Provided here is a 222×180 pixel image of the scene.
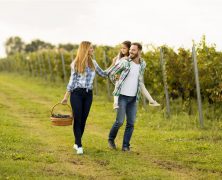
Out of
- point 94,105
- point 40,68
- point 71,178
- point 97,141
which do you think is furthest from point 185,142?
point 40,68

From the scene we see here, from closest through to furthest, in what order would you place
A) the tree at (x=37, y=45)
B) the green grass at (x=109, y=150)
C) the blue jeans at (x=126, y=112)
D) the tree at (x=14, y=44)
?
1. the green grass at (x=109, y=150)
2. the blue jeans at (x=126, y=112)
3. the tree at (x=37, y=45)
4. the tree at (x=14, y=44)

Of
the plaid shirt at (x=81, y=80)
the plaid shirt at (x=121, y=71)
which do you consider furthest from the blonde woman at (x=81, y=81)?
the plaid shirt at (x=121, y=71)

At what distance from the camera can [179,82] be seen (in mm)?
15703

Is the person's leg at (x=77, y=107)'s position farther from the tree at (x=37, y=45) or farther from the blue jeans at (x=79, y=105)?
the tree at (x=37, y=45)

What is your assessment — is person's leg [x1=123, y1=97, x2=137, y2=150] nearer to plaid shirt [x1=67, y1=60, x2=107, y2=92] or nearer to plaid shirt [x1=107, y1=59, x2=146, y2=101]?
plaid shirt [x1=107, y1=59, x2=146, y2=101]

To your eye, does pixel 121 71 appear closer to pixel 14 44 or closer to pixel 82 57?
A: pixel 82 57

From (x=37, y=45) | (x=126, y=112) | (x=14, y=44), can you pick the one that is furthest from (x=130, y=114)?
(x=14, y=44)

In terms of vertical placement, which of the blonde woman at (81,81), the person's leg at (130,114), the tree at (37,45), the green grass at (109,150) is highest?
the tree at (37,45)

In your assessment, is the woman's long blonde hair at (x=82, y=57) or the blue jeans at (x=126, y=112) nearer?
the woman's long blonde hair at (x=82, y=57)

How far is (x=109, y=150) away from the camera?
903cm

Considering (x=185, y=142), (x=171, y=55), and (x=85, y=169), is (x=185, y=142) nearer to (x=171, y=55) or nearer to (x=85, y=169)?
(x=85, y=169)

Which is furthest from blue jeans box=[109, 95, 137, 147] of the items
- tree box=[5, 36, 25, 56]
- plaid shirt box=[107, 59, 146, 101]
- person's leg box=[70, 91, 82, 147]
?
tree box=[5, 36, 25, 56]

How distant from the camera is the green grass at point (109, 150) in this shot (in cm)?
730

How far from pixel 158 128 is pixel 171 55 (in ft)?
12.1
